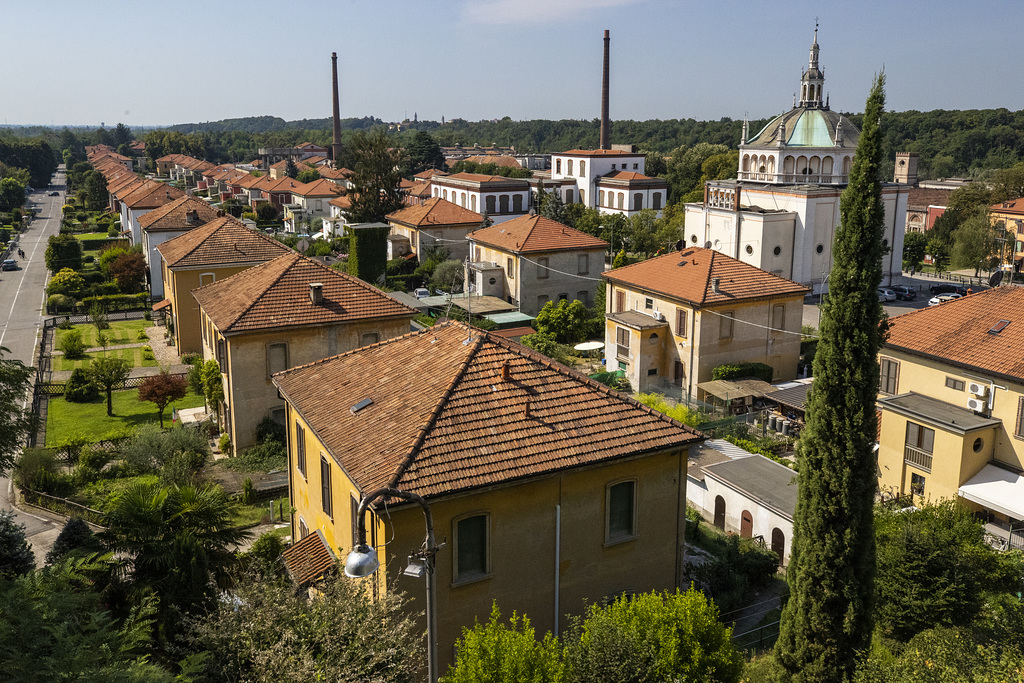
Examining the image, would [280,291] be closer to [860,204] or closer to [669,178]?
[860,204]

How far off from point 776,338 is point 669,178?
6839 centimetres

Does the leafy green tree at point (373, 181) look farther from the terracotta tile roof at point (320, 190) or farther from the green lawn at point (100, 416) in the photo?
the green lawn at point (100, 416)

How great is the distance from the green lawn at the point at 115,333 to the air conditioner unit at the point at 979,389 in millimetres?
40821

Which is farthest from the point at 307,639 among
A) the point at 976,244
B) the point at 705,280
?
the point at 976,244

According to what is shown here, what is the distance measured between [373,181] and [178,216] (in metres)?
21.5

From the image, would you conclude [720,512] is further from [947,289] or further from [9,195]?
[9,195]

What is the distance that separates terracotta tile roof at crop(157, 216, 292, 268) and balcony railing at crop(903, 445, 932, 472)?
2749cm

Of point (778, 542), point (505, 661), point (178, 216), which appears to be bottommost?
point (778, 542)

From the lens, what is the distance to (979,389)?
22.8m

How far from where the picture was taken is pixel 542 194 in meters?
76.6

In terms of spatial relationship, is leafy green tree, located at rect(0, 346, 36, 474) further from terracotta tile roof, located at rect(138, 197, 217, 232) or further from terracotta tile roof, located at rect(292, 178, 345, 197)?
terracotta tile roof, located at rect(292, 178, 345, 197)

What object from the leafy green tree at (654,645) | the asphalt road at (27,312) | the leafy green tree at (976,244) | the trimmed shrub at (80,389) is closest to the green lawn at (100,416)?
the trimmed shrub at (80,389)

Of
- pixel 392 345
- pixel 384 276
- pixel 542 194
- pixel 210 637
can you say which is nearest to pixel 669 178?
pixel 542 194

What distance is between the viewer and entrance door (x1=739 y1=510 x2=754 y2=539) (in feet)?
71.2
